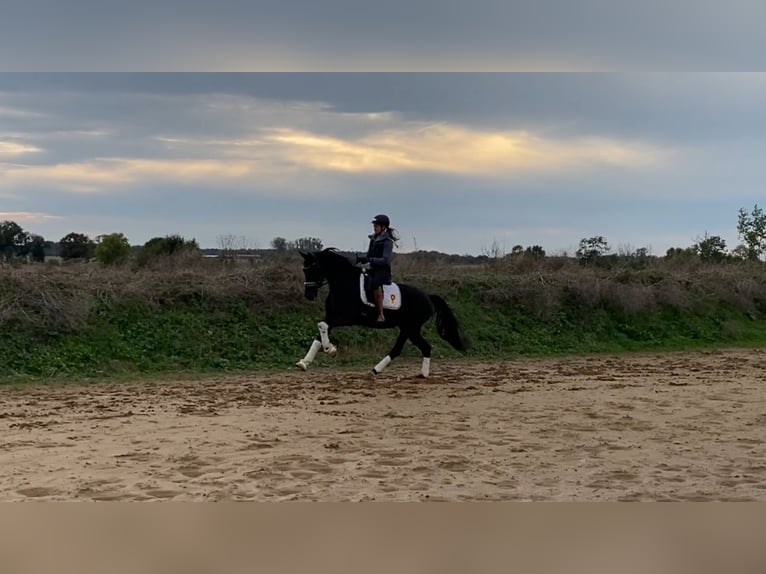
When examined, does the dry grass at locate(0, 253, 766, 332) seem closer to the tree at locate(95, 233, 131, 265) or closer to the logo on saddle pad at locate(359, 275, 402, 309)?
the tree at locate(95, 233, 131, 265)

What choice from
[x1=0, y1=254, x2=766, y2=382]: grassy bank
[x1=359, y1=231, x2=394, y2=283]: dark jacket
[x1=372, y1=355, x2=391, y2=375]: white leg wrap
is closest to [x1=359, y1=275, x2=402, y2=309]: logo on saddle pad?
[x1=359, y1=231, x2=394, y2=283]: dark jacket

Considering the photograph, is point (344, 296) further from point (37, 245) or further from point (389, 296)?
point (37, 245)

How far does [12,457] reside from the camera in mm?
5844

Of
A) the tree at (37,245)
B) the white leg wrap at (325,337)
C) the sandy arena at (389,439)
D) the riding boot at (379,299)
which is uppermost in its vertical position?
the tree at (37,245)

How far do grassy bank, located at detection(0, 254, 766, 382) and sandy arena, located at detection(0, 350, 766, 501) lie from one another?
80.5 inches

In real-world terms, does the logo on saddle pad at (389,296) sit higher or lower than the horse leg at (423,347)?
higher

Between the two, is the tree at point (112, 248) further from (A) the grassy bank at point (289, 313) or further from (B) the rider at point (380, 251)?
(B) the rider at point (380, 251)

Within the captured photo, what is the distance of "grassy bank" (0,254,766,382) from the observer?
12648 mm

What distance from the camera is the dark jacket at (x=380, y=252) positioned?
10109 mm

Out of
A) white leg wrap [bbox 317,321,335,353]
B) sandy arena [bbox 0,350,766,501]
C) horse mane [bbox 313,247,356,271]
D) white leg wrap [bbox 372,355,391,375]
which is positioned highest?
horse mane [bbox 313,247,356,271]

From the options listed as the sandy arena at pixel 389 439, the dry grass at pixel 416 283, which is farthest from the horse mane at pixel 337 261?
the dry grass at pixel 416 283

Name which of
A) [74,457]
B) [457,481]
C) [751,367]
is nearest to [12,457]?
[74,457]

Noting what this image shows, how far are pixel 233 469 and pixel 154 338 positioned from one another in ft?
28.1

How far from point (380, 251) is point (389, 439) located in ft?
13.3
